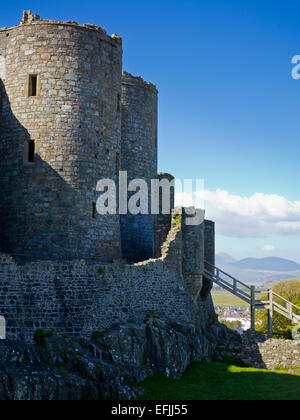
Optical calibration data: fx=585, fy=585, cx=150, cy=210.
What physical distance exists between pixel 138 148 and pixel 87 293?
14.0 metres

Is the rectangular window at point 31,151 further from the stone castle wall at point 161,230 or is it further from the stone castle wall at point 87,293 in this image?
the stone castle wall at point 161,230

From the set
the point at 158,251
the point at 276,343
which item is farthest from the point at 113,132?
the point at 276,343

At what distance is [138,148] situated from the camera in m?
34.6

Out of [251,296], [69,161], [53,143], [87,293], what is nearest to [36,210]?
[69,161]

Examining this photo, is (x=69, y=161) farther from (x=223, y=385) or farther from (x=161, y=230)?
(x=223, y=385)

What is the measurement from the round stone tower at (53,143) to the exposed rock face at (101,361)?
4.53 m

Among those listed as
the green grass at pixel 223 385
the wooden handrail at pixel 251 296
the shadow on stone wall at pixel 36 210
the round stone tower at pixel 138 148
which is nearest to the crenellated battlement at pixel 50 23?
the shadow on stone wall at pixel 36 210

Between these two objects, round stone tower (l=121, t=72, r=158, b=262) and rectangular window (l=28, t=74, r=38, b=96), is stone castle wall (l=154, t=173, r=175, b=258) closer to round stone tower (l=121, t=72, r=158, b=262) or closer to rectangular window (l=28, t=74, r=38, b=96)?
round stone tower (l=121, t=72, r=158, b=262)

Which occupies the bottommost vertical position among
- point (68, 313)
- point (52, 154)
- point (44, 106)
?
point (68, 313)

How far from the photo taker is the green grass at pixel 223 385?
2111 cm
